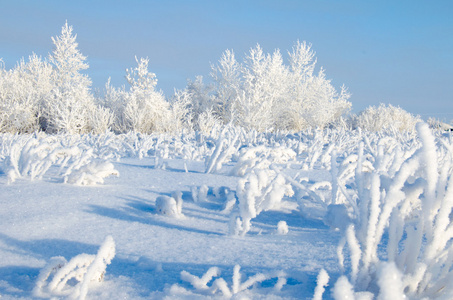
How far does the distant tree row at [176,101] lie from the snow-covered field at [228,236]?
313 inches

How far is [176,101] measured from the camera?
42.1 ft

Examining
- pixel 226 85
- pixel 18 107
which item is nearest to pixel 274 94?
pixel 226 85

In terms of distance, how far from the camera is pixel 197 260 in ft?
3.75

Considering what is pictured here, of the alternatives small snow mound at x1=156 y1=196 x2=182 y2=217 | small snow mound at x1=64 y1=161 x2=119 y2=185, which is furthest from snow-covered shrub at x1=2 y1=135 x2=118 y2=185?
small snow mound at x1=156 y1=196 x2=182 y2=217

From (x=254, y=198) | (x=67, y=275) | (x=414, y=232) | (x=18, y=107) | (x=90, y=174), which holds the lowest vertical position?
(x=67, y=275)

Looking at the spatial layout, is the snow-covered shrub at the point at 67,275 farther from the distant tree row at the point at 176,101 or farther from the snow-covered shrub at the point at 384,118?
the snow-covered shrub at the point at 384,118

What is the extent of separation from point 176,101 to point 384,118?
24.5ft

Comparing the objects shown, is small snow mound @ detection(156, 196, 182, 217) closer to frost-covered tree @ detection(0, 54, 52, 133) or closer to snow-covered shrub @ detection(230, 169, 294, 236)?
snow-covered shrub @ detection(230, 169, 294, 236)

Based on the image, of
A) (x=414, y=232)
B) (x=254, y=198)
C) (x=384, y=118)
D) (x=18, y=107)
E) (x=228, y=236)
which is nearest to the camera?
(x=414, y=232)

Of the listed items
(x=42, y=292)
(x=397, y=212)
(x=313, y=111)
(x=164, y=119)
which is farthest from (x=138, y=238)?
(x=313, y=111)

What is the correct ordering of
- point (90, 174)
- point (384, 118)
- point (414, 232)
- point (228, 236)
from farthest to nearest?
point (384, 118) → point (90, 174) → point (228, 236) → point (414, 232)

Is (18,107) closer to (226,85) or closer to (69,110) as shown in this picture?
(69,110)

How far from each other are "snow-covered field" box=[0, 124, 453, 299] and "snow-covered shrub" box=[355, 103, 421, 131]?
11816mm

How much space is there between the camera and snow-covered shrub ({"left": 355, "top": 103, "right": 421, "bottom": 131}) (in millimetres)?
12828
